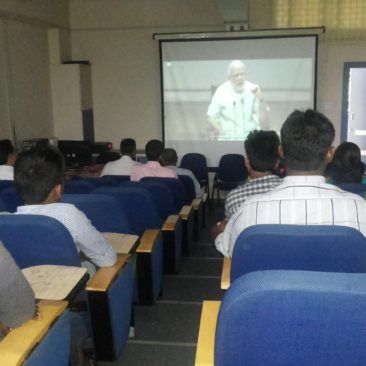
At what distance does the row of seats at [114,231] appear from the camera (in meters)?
1.72

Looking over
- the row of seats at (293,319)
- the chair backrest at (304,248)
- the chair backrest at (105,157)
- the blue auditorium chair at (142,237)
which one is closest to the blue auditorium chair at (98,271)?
Answer: the blue auditorium chair at (142,237)

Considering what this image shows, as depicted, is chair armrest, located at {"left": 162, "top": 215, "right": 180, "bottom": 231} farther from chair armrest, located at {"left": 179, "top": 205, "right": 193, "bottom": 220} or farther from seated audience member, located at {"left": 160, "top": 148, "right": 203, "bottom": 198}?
seated audience member, located at {"left": 160, "top": 148, "right": 203, "bottom": 198}

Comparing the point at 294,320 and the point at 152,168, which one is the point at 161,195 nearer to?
the point at 152,168

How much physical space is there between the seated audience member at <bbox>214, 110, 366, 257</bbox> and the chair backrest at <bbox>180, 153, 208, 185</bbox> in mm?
4683

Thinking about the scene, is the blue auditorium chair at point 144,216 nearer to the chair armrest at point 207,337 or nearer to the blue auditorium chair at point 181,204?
the blue auditorium chair at point 181,204

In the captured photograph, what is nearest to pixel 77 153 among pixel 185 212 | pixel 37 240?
pixel 185 212

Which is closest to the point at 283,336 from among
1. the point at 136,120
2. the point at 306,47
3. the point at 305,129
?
the point at 305,129

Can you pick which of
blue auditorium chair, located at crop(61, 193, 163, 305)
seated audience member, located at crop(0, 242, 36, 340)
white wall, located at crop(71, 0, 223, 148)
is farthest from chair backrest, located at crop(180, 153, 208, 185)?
seated audience member, located at crop(0, 242, 36, 340)

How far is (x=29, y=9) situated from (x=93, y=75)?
1478 millimetres

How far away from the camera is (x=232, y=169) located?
6.54 m

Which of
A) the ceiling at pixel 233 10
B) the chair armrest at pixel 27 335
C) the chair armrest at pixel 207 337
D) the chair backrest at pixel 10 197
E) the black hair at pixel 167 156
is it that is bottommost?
the chair armrest at pixel 207 337

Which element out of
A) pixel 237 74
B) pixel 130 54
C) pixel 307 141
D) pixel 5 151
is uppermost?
pixel 130 54

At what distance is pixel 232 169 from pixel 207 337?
5.29 m

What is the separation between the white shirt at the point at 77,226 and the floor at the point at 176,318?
2.37 feet
